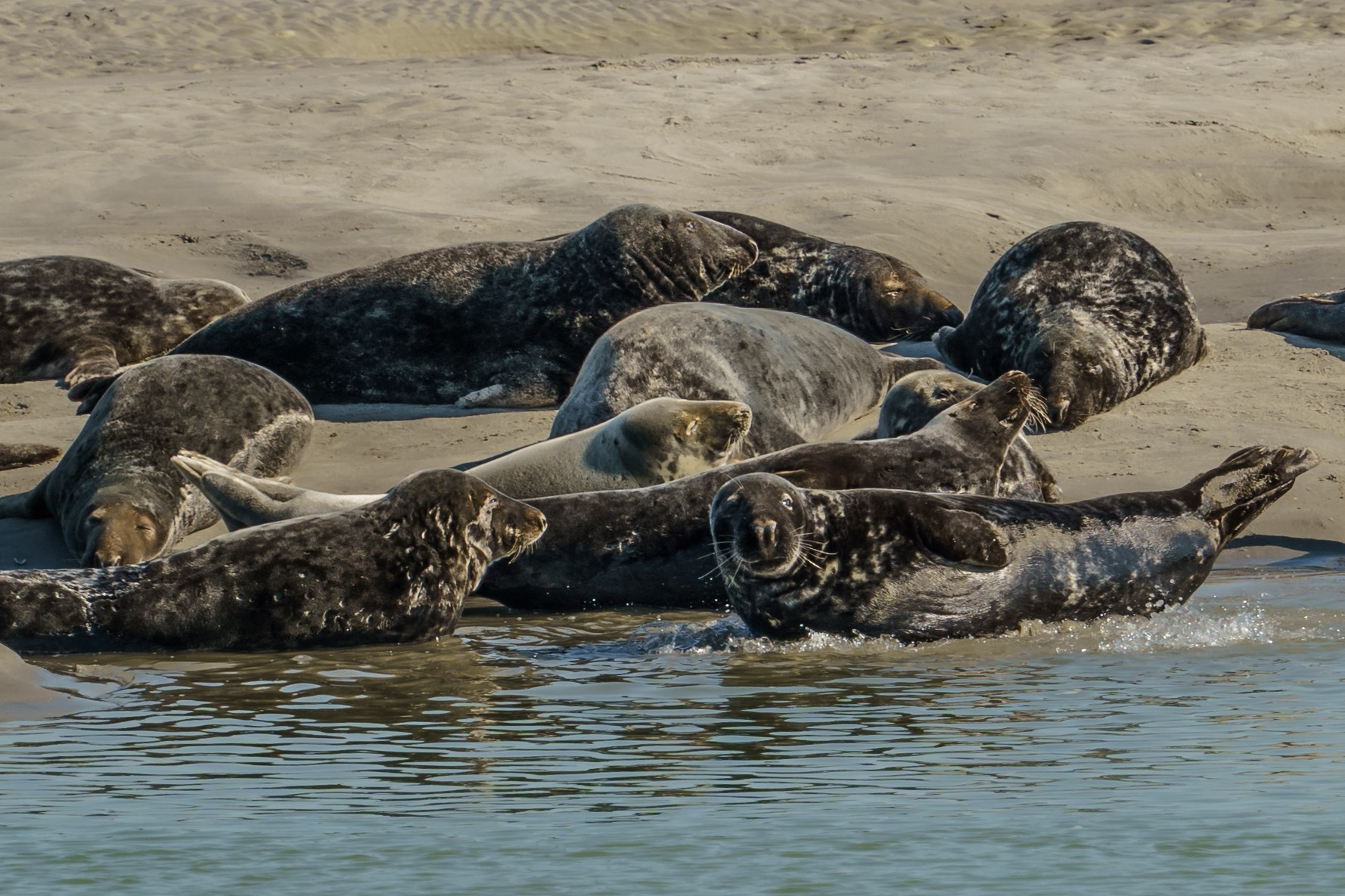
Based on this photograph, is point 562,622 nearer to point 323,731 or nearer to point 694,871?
point 323,731

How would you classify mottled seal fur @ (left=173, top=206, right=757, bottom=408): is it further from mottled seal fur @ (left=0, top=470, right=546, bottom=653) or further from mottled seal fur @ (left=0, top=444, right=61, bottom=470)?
mottled seal fur @ (left=0, top=470, right=546, bottom=653)

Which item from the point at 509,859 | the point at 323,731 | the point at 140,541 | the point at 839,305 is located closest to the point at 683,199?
the point at 839,305

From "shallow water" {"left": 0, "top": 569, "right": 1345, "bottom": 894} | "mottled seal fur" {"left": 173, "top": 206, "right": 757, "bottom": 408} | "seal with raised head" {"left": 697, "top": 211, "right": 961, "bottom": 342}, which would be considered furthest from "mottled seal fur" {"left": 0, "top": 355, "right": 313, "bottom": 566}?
"seal with raised head" {"left": 697, "top": 211, "right": 961, "bottom": 342}

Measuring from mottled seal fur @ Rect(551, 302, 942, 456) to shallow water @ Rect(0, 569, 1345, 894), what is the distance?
8.12ft

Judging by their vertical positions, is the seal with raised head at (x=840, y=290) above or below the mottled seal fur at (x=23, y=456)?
above

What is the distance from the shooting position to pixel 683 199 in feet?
45.6

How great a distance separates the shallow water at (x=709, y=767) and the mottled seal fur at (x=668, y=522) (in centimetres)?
56

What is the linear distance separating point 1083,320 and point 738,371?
5.75 ft

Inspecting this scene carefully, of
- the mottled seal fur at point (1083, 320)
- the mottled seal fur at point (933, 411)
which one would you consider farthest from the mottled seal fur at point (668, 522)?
the mottled seal fur at point (1083, 320)

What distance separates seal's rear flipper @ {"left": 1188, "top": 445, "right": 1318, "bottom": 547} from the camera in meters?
6.04

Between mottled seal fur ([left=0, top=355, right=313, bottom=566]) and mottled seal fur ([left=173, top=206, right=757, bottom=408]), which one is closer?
mottled seal fur ([left=0, top=355, right=313, bottom=566])

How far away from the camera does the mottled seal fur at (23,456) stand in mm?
8211

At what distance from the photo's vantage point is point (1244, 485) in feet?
19.9

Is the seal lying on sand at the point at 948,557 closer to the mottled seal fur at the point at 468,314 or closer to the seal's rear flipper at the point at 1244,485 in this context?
the seal's rear flipper at the point at 1244,485
